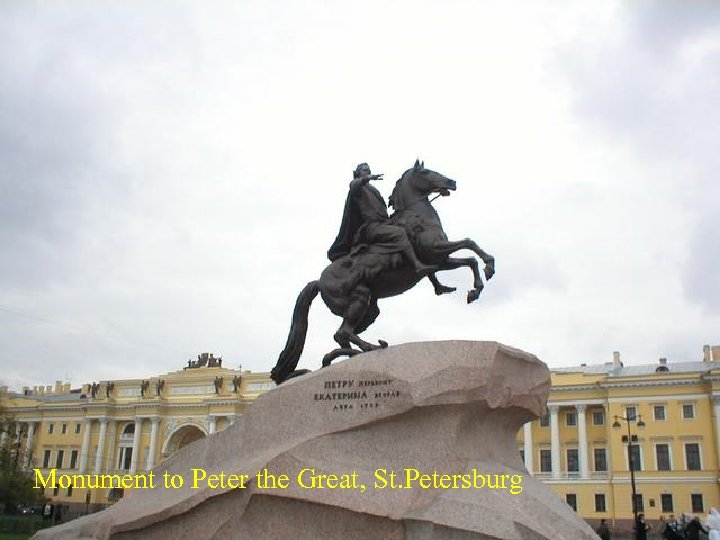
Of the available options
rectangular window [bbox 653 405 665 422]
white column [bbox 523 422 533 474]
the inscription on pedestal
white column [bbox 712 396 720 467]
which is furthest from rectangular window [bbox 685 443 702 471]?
the inscription on pedestal

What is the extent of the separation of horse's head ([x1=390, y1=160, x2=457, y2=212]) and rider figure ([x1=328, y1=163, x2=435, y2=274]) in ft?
0.95

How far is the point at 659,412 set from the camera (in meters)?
60.2

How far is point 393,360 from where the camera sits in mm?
8477

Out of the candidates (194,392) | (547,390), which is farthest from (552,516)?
(194,392)

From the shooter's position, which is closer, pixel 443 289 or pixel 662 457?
pixel 443 289

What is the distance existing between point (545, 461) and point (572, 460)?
2437 millimetres

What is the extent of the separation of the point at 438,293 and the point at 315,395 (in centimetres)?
272

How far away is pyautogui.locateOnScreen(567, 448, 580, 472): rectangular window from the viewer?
64.4 m

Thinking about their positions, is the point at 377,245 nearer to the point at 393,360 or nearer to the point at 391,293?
the point at 391,293

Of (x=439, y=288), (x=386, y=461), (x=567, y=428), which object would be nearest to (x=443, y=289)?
(x=439, y=288)

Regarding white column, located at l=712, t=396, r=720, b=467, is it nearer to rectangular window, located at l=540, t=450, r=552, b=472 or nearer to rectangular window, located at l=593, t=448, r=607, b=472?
rectangular window, located at l=593, t=448, r=607, b=472

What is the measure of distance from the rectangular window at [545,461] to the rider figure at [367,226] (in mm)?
60109

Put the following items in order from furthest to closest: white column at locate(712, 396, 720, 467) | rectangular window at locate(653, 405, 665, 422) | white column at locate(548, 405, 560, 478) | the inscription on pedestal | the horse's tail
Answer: white column at locate(548, 405, 560, 478), rectangular window at locate(653, 405, 665, 422), white column at locate(712, 396, 720, 467), the horse's tail, the inscription on pedestal

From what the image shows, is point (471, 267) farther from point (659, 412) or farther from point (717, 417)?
point (659, 412)
